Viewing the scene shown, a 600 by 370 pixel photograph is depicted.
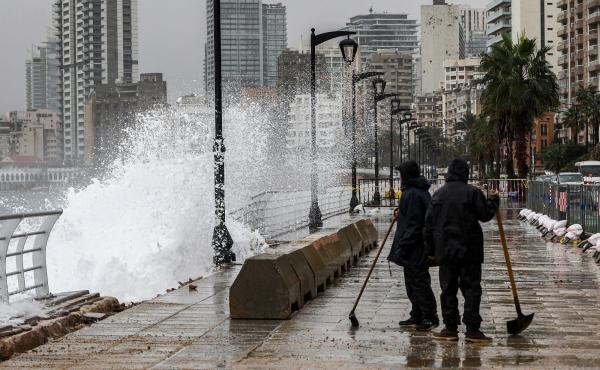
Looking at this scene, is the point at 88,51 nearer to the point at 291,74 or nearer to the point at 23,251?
the point at 291,74

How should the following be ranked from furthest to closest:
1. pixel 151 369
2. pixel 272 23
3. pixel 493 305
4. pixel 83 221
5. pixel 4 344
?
1. pixel 272 23
2. pixel 83 221
3. pixel 493 305
4. pixel 4 344
5. pixel 151 369

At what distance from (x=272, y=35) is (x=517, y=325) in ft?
311

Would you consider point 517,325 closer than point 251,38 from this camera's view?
Yes

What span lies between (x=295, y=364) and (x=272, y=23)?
323ft

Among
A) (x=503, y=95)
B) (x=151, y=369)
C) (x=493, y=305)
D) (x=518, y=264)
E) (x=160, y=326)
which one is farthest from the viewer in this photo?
(x=503, y=95)

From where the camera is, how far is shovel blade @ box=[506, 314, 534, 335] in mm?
10625

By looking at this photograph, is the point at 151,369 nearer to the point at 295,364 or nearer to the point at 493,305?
the point at 295,364

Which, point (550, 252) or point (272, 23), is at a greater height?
point (272, 23)

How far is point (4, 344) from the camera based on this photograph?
9688 mm

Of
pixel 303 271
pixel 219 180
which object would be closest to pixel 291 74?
pixel 219 180

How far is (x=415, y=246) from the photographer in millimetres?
11125

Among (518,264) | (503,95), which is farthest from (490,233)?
(503,95)

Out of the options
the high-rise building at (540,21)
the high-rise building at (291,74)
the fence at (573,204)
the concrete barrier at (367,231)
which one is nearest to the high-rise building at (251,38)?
the high-rise building at (291,74)

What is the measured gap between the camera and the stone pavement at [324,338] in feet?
30.1
